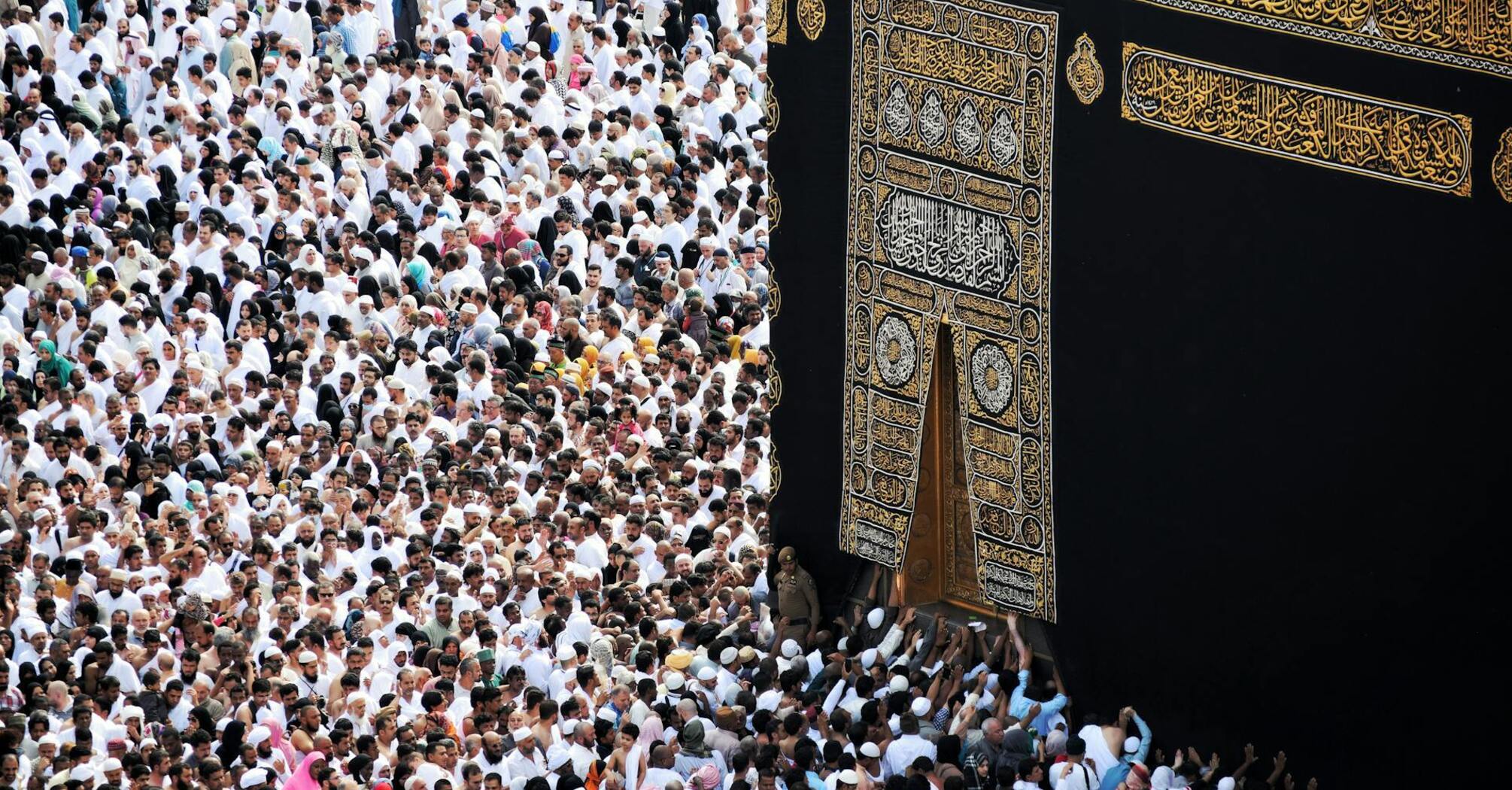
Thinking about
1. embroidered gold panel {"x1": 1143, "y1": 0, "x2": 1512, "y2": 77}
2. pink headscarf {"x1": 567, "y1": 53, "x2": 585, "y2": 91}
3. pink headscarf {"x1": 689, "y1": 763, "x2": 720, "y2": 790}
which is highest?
embroidered gold panel {"x1": 1143, "y1": 0, "x2": 1512, "y2": 77}

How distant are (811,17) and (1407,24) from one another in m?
4.08

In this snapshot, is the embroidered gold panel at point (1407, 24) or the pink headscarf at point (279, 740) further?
the pink headscarf at point (279, 740)

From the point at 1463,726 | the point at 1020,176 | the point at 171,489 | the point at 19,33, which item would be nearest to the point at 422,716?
the point at 171,489

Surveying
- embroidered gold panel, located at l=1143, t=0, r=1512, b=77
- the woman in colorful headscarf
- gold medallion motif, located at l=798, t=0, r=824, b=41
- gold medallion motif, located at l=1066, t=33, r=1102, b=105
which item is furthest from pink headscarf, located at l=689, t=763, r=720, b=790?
the woman in colorful headscarf

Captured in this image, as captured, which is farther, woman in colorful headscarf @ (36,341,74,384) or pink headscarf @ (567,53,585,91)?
pink headscarf @ (567,53,585,91)

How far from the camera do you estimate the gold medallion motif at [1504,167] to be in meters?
11.9

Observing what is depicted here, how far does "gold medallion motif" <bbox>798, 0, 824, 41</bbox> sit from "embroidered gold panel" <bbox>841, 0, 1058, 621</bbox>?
0.90 ft

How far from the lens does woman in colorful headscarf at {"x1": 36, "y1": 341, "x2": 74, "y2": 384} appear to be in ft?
54.7

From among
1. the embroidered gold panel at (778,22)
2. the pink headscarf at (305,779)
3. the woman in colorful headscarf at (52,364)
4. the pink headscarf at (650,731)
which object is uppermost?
the embroidered gold panel at (778,22)

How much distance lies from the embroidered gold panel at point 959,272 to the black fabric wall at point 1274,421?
0.21 m

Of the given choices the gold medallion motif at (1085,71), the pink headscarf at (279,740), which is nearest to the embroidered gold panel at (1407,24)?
the gold medallion motif at (1085,71)

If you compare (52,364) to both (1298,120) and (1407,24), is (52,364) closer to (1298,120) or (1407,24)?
(1298,120)

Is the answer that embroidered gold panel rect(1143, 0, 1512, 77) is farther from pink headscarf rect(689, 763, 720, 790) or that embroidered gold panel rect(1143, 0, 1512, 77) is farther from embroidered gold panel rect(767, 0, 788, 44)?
pink headscarf rect(689, 763, 720, 790)

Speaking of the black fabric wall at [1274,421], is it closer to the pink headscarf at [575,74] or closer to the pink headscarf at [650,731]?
the pink headscarf at [650,731]
